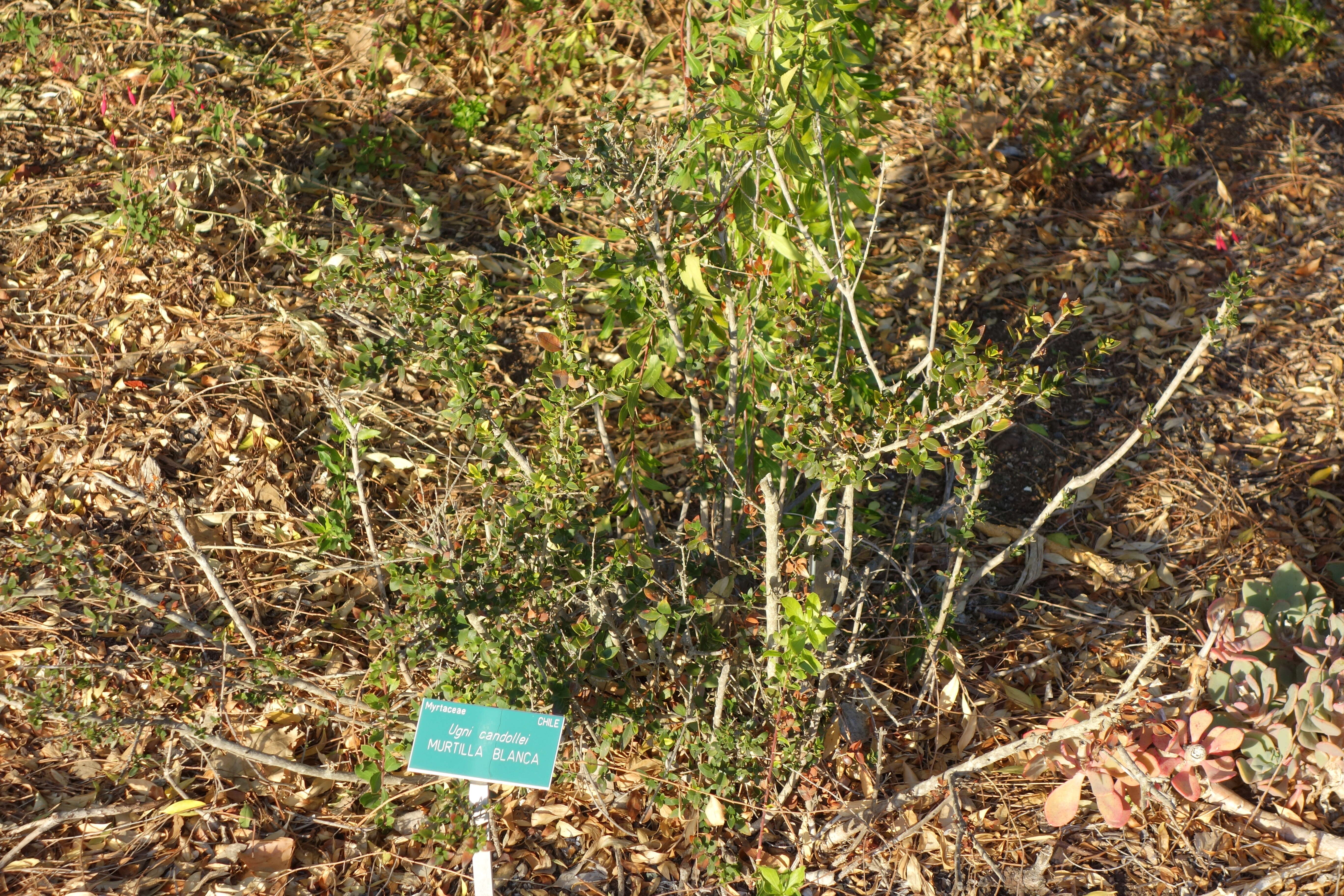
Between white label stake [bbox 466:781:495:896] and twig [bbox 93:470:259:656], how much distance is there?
28.6 inches

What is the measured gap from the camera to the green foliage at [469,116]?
3.88 metres

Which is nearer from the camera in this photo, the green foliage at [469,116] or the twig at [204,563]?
the twig at [204,563]

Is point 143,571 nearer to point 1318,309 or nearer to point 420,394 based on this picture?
point 420,394

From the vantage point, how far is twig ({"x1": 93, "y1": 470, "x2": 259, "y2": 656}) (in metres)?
2.06

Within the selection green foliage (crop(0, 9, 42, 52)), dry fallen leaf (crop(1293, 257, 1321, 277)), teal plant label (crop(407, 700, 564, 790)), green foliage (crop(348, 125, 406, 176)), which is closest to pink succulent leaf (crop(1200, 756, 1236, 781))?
teal plant label (crop(407, 700, 564, 790))

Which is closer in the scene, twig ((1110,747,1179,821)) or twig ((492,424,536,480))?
twig ((1110,747,1179,821))

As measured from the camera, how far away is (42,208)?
327 cm

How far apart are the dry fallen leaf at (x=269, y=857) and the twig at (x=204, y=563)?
18.6 inches

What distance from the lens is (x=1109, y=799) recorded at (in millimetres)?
1976

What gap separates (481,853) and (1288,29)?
4.69 metres

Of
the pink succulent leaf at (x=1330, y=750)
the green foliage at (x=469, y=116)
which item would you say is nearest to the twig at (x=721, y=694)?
the pink succulent leaf at (x=1330, y=750)

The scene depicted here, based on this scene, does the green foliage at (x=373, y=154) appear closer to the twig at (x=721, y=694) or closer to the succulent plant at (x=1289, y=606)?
the twig at (x=721, y=694)

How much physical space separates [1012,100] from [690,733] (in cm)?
317

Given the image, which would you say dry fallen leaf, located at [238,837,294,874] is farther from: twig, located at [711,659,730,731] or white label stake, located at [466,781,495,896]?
twig, located at [711,659,730,731]
